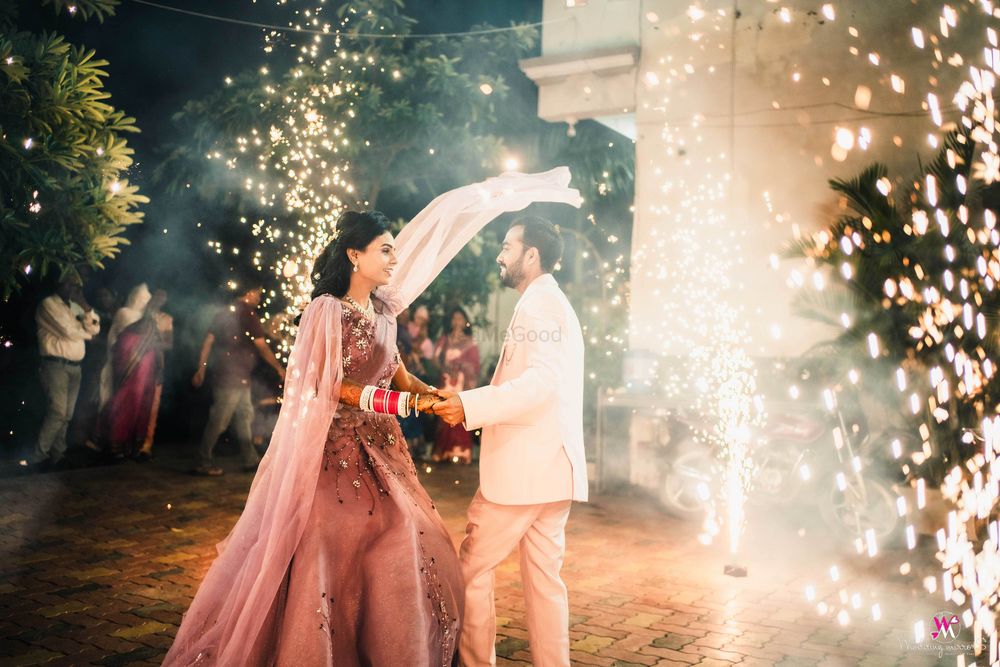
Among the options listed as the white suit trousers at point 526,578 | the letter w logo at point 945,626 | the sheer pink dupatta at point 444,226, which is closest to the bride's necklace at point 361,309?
the sheer pink dupatta at point 444,226

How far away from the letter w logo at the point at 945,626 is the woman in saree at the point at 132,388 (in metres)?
8.26

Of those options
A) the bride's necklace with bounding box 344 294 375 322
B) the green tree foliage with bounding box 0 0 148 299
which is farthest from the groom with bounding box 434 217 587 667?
the green tree foliage with bounding box 0 0 148 299

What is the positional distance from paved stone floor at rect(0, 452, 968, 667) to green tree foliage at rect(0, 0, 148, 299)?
2.19 metres

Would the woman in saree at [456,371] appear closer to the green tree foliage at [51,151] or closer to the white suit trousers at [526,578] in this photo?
the green tree foliage at [51,151]

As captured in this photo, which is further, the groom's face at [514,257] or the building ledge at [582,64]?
the building ledge at [582,64]

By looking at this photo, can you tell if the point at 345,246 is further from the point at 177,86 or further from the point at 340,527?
the point at 177,86

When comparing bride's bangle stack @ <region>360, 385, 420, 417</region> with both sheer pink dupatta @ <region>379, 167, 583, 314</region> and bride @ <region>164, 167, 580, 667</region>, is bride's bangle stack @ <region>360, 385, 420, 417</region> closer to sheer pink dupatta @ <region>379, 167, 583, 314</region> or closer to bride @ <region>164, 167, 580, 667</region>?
bride @ <region>164, 167, 580, 667</region>

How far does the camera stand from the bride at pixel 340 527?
352 cm

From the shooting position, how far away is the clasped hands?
12.6ft

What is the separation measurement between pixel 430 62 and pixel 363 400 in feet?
27.4

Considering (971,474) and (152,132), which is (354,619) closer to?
(971,474)

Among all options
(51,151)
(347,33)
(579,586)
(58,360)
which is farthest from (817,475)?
(347,33)

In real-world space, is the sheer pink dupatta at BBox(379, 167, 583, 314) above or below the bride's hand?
above

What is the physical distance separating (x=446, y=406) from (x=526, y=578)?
2.80 feet
